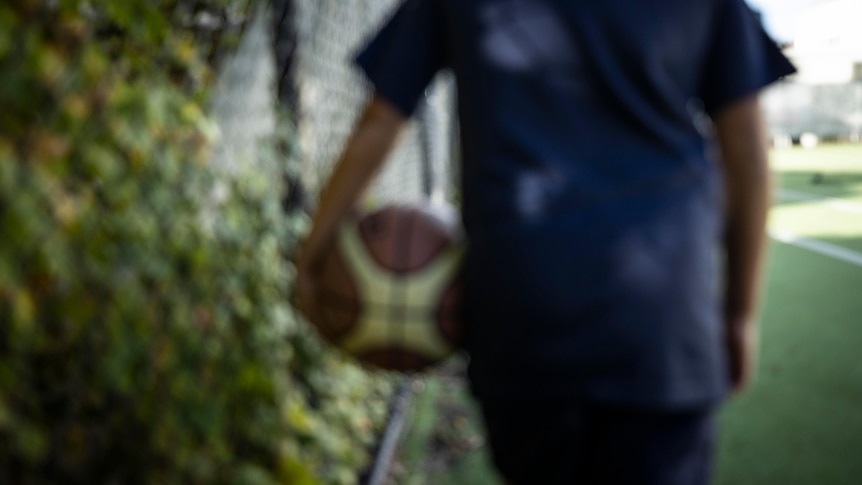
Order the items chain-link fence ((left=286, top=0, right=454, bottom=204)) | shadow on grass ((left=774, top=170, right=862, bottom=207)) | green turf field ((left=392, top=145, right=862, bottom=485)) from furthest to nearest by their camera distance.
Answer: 1. shadow on grass ((left=774, top=170, right=862, bottom=207))
2. green turf field ((left=392, top=145, right=862, bottom=485))
3. chain-link fence ((left=286, top=0, right=454, bottom=204))

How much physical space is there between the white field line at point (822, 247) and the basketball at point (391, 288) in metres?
6.13

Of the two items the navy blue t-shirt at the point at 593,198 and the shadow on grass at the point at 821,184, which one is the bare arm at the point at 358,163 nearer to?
the navy blue t-shirt at the point at 593,198

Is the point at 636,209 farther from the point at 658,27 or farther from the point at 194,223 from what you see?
the point at 194,223

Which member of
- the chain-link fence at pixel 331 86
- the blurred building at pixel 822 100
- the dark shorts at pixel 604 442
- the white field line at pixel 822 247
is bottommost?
the blurred building at pixel 822 100

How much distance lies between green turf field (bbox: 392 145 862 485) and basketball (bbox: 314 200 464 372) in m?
1.22

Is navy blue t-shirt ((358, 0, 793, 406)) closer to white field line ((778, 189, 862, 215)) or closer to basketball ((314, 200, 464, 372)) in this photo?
basketball ((314, 200, 464, 372))

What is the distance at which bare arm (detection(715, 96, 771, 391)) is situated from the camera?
159 cm

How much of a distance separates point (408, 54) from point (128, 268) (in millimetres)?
762

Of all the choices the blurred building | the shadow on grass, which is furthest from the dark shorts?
the blurred building

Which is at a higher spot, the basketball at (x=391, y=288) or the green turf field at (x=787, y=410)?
the basketball at (x=391, y=288)

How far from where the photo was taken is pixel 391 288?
1837 mm

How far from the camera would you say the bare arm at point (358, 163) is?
1664 mm

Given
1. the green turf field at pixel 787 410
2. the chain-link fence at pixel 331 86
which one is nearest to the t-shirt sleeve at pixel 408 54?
the chain-link fence at pixel 331 86

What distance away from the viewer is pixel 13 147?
127 centimetres
